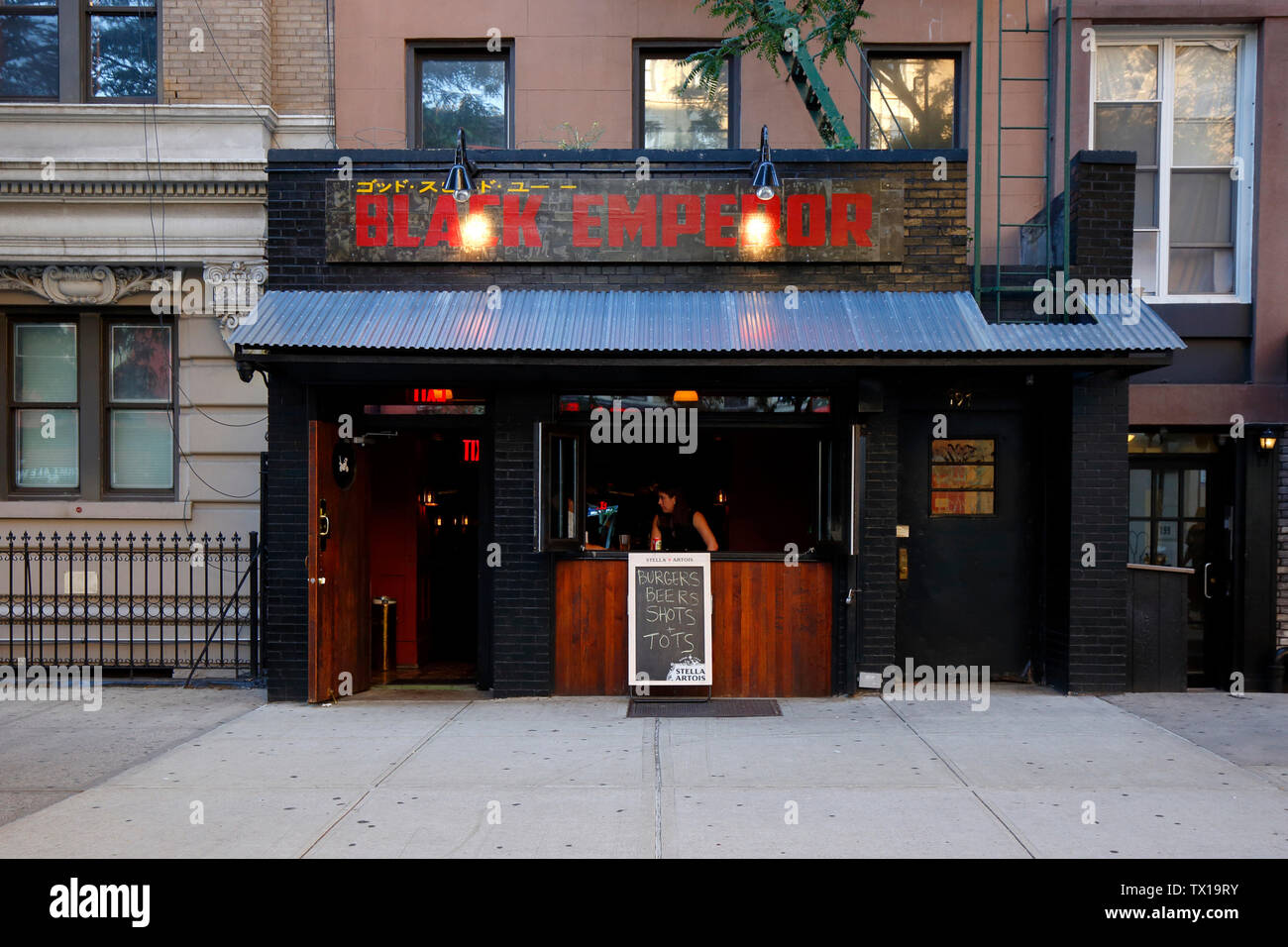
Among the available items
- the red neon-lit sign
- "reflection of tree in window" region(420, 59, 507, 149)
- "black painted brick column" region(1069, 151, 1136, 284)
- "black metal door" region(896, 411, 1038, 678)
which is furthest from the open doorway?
"black painted brick column" region(1069, 151, 1136, 284)

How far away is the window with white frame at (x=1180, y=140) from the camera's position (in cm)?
1047

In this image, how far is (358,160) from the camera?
8828mm

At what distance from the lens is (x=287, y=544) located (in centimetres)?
877

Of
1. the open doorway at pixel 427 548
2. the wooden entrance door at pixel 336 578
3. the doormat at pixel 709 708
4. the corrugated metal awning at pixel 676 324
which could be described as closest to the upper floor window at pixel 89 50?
the corrugated metal awning at pixel 676 324

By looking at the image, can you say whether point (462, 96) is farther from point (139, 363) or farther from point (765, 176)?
point (139, 363)

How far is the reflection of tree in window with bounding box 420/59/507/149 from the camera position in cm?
1077

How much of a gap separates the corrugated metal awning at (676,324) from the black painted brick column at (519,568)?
919 millimetres

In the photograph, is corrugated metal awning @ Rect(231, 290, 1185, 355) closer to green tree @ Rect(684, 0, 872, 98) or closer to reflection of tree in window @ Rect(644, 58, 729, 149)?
green tree @ Rect(684, 0, 872, 98)

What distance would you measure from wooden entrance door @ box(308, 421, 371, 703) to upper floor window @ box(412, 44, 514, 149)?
13.3ft

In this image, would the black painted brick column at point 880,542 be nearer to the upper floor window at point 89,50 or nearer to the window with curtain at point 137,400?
the window with curtain at point 137,400

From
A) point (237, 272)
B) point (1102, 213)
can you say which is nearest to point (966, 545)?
point (1102, 213)

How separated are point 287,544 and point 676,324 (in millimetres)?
4223

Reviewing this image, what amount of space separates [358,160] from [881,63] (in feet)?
20.2

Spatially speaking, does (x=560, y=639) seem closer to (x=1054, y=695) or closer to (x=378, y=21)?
(x=1054, y=695)
